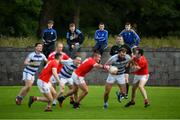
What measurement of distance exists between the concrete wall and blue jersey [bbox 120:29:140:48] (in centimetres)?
705

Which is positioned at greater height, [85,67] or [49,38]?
[49,38]

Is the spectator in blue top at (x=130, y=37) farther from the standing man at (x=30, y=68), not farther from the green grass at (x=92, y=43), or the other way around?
the green grass at (x=92, y=43)

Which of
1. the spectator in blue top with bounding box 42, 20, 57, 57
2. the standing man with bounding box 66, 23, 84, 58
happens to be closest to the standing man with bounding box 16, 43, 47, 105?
the standing man with bounding box 66, 23, 84, 58

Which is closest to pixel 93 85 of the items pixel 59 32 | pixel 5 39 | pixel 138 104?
pixel 5 39

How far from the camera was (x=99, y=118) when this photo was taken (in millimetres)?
23984

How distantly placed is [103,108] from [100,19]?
136 feet

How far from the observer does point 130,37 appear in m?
33.1

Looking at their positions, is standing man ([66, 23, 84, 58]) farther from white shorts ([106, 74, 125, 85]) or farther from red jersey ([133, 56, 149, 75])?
white shorts ([106, 74, 125, 85])

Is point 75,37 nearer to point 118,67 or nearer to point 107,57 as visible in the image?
point 107,57

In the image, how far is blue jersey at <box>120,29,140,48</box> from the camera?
32875 mm

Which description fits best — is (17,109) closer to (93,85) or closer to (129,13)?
(93,85)

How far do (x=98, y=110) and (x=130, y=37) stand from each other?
23.0 feet

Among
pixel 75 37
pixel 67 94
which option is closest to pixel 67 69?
pixel 67 94

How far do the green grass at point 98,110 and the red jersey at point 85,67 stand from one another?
1194mm
